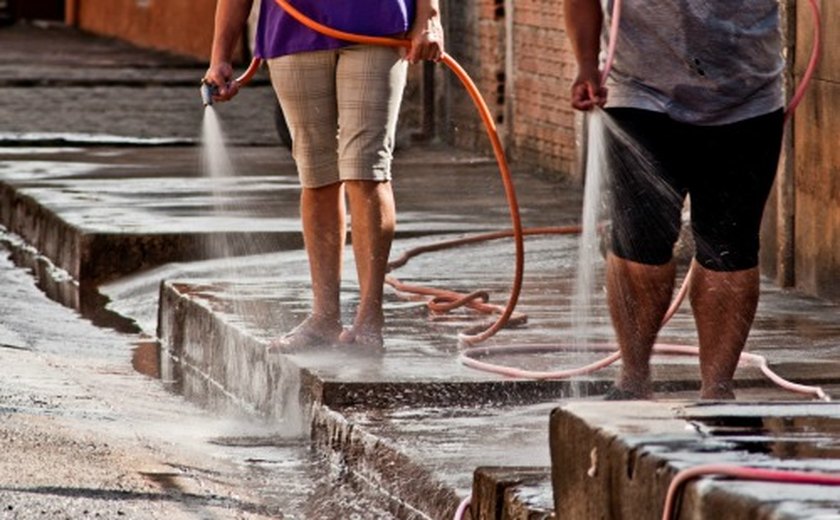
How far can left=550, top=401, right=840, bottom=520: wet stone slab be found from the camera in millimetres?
4438

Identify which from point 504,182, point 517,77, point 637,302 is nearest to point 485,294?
point 504,182

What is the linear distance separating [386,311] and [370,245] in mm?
1274

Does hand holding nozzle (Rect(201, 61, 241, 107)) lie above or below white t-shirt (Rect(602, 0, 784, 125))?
below

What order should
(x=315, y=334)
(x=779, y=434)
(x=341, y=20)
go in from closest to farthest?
(x=779, y=434), (x=341, y=20), (x=315, y=334)

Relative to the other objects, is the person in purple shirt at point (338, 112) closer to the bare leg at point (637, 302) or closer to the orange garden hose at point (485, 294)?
the orange garden hose at point (485, 294)

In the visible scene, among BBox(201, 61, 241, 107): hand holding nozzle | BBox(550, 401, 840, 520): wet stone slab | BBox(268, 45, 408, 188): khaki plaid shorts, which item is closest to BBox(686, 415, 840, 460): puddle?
BBox(550, 401, 840, 520): wet stone slab

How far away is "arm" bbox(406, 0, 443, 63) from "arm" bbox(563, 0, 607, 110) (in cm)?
114

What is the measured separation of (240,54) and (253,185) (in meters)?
14.9

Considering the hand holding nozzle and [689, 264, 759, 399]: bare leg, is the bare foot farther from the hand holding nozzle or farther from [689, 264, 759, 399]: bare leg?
[689, 264, 759, 399]: bare leg

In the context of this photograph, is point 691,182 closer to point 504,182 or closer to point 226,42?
point 504,182

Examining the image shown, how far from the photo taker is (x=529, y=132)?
16984mm

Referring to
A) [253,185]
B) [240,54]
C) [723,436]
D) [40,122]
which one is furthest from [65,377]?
[240,54]

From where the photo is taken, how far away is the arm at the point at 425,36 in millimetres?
8141

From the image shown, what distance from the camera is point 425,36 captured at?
8.15m
